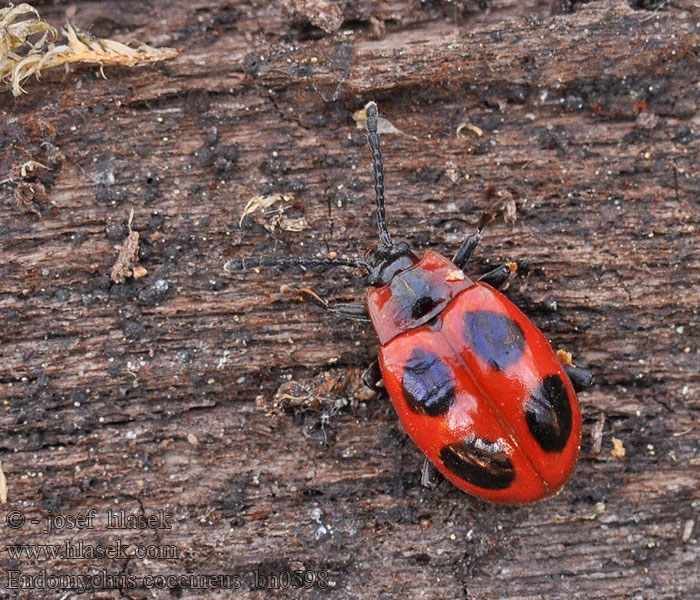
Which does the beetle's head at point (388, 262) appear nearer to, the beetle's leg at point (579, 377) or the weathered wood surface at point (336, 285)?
the weathered wood surface at point (336, 285)

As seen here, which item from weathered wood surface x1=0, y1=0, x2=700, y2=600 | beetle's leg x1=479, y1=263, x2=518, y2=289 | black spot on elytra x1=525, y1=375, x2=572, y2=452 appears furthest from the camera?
weathered wood surface x1=0, y1=0, x2=700, y2=600

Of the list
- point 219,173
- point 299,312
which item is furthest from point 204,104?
point 299,312

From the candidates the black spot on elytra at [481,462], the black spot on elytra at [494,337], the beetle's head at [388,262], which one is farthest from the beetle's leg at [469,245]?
the black spot on elytra at [481,462]

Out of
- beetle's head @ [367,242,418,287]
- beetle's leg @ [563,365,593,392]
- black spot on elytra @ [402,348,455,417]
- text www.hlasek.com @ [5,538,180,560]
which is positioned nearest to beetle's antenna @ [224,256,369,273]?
beetle's head @ [367,242,418,287]

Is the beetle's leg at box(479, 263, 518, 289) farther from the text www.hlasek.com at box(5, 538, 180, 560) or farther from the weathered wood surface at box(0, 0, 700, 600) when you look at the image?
the text www.hlasek.com at box(5, 538, 180, 560)

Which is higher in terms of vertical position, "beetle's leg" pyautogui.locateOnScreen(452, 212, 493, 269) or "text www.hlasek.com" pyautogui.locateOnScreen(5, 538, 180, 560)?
"beetle's leg" pyautogui.locateOnScreen(452, 212, 493, 269)

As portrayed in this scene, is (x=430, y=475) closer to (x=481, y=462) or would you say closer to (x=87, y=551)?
(x=481, y=462)
